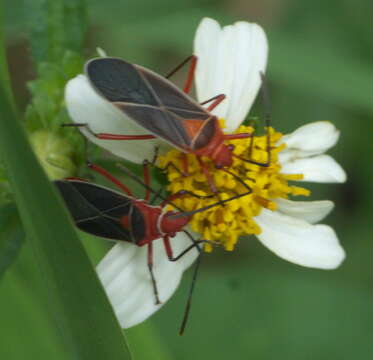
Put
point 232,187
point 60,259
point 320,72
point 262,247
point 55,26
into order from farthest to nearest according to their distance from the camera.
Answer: point 262,247 → point 320,72 → point 55,26 → point 232,187 → point 60,259

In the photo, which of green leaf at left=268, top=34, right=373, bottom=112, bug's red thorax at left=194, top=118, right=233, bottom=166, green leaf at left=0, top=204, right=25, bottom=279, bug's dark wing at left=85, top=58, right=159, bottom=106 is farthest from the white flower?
green leaf at left=268, top=34, right=373, bottom=112

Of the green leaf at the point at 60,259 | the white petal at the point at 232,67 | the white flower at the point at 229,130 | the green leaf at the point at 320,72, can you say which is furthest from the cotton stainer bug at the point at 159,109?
the green leaf at the point at 320,72

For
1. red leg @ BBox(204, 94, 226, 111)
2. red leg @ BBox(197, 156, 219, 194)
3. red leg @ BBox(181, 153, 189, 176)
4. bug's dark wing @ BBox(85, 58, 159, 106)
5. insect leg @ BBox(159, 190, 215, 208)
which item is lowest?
insect leg @ BBox(159, 190, 215, 208)

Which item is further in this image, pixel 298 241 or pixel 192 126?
pixel 298 241

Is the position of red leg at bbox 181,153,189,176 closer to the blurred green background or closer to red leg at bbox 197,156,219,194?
red leg at bbox 197,156,219,194

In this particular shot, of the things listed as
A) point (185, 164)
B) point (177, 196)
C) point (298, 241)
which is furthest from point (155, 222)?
point (298, 241)

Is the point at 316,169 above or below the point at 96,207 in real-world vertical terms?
below

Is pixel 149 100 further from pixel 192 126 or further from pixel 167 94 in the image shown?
pixel 192 126
